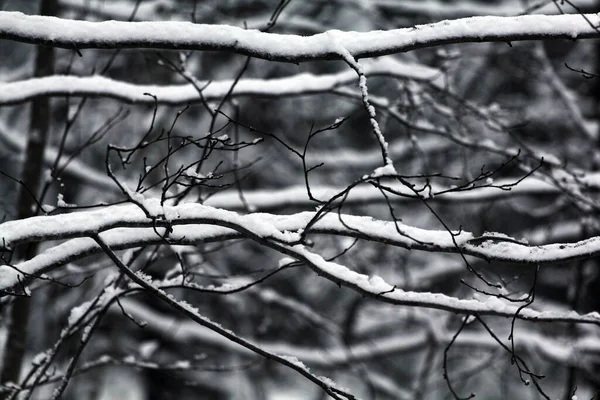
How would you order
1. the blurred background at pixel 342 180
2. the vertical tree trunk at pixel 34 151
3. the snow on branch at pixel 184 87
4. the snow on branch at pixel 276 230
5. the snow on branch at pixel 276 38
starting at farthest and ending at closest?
the blurred background at pixel 342 180, the vertical tree trunk at pixel 34 151, the snow on branch at pixel 184 87, the snow on branch at pixel 276 38, the snow on branch at pixel 276 230

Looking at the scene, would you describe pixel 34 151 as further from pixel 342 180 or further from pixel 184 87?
pixel 342 180

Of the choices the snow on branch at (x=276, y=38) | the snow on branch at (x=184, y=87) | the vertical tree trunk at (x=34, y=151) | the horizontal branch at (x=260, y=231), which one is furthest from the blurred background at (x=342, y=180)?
the horizontal branch at (x=260, y=231)

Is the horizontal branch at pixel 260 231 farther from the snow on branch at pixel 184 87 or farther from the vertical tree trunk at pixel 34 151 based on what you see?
the vertical tree trunk at pixel 34 151

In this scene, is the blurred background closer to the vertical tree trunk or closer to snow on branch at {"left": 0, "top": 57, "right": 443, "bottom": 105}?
snow on branch at {"left": 0, "top": 57, "right": 443, "bottom": 105}

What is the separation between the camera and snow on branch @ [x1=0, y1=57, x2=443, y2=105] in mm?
2916

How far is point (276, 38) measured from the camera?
2.19 metres

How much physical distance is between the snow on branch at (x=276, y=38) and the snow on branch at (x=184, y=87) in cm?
75

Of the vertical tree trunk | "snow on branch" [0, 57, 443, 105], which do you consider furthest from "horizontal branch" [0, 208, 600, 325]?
the vertical tree trunk

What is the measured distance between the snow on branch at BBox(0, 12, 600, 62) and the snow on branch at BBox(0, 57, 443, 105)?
0.75m

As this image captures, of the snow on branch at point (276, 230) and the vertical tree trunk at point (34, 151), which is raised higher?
the vertical tree trunk at point (34, 151)

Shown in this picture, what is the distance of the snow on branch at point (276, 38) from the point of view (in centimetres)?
212

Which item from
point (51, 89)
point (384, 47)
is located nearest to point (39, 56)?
point (51, 89)

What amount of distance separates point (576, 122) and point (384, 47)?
441 centimetres

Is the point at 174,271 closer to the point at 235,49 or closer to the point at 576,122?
the point at 235,49
